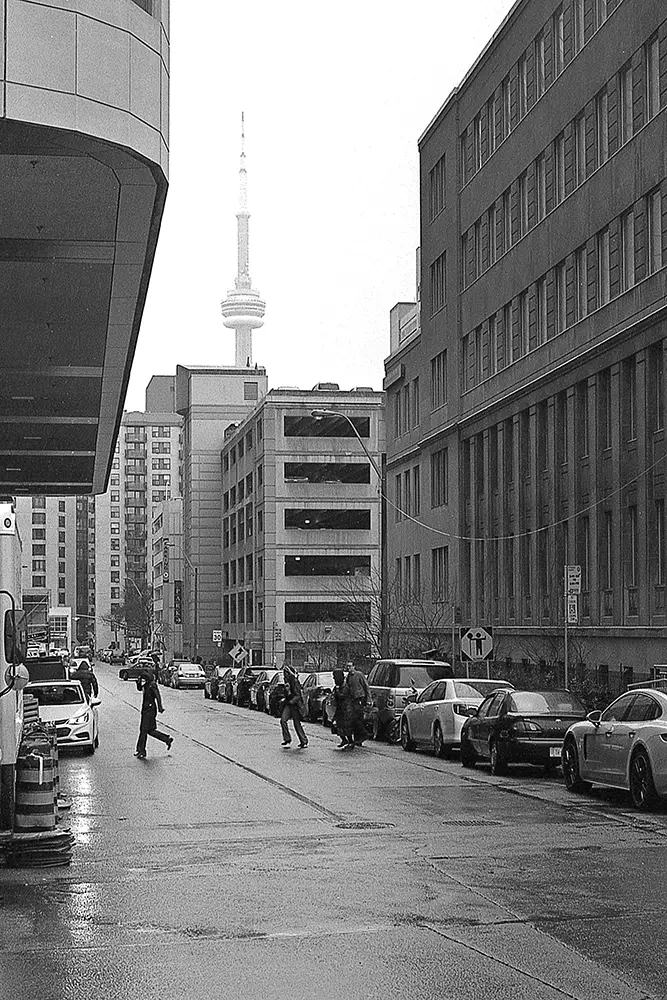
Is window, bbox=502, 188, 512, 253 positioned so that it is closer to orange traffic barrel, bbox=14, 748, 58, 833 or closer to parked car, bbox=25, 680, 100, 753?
parked car, bbox=25, 680, 100, 753

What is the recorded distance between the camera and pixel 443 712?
26.7 metres

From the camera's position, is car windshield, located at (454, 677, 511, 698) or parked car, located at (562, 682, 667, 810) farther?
car windshield, located at (454, 677, 511, 698)

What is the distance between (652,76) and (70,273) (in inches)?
888

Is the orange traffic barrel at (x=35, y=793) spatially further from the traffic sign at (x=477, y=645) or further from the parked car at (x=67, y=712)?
the traffic sign at (x=477, y=645)

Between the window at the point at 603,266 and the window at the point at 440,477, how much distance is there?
1733cm

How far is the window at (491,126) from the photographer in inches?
1999

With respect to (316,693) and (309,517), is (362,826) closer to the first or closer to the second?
(316,693)

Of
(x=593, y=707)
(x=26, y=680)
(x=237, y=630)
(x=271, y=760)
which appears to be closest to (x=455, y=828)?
(x=26, y=680)

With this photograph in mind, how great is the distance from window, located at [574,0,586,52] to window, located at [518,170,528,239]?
5.79 m

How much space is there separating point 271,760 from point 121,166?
1466 centimetres

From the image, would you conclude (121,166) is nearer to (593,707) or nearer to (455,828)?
(455,828)

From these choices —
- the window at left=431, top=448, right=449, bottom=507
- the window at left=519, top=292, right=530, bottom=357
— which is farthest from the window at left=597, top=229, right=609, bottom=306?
the window at left=431, top=448, right=449, bottom=507

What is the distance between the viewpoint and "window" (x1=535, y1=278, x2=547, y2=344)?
4516 cm

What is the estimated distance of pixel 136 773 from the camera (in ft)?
79.1
